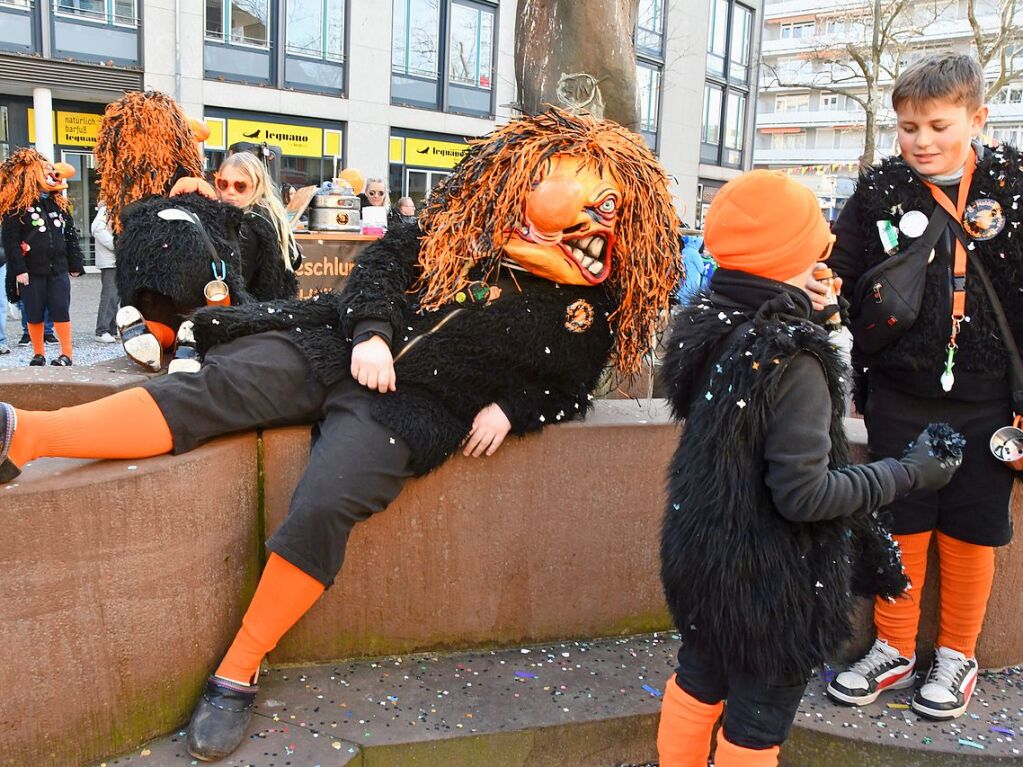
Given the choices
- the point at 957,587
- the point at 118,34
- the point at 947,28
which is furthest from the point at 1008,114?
the point at 957,587

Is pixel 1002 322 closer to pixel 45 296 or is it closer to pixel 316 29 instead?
pixel 45 296

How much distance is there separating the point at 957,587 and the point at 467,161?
1945mm

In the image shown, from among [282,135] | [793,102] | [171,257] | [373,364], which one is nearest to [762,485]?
A: [373,364]

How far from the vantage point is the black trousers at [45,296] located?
8469 mm

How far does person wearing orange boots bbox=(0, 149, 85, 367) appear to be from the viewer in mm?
8266

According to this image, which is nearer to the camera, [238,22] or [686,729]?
[686,729]

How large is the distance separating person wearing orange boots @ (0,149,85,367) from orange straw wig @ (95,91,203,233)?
4756 millimetres

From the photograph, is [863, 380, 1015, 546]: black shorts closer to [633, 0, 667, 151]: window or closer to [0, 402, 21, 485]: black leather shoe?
[0, 402, 21, 485]: black leather shoe

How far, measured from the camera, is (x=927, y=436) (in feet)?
6.73

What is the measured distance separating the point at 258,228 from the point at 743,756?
3.17 m

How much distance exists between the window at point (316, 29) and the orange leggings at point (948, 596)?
60.9ft

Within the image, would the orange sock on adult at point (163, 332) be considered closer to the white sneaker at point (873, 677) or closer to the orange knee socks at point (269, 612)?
the orange knee socks at point (269, 612)

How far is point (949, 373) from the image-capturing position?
251cm

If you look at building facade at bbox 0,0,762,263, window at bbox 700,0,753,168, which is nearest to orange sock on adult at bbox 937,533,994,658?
building facade at bbox 0,0,762,263
